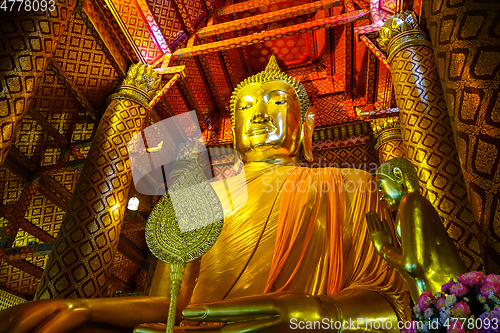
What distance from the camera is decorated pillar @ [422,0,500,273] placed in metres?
1.24

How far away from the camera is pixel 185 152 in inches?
214

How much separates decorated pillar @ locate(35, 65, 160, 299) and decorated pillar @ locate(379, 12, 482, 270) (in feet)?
8.58

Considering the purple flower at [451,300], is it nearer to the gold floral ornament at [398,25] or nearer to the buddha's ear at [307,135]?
the buddha's ear at [307,135]

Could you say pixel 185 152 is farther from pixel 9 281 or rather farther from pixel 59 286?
pixel 9 281

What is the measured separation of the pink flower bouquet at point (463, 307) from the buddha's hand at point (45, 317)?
126 cm

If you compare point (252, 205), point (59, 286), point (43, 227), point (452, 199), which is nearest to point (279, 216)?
point (252, 205)

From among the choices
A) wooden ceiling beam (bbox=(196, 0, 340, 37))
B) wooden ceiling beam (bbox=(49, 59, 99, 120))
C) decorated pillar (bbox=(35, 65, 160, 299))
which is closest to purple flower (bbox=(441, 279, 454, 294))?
decorated pillar (bbox=(35, 65, 160, 299))

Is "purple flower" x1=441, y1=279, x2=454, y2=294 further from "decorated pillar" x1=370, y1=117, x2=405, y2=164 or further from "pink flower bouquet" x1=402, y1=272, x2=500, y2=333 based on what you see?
"decorated pillar" x1=370, y1=117, x2=405, y2=164

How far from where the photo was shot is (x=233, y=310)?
1222 millimetres

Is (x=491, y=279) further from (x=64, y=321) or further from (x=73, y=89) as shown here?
(x=73, y=89)

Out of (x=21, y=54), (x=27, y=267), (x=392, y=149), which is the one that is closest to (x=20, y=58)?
(x=21, y=54)

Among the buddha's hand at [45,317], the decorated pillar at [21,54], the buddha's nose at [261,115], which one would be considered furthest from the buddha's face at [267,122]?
the buddha's hand at [45,317]

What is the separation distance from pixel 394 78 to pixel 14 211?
468 centimetres

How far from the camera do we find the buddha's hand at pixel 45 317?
1.28m
